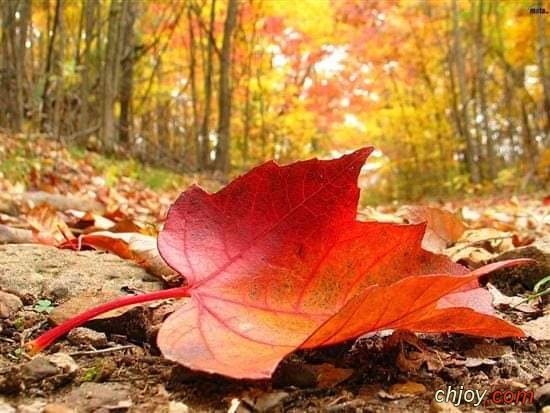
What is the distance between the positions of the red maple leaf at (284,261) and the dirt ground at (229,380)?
0.04 metres

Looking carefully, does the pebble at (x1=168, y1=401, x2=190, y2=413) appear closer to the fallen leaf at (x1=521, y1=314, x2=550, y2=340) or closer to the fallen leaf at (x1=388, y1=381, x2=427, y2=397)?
the fallen leaf at (x1=388, y1=381, x2=427, y2=397)

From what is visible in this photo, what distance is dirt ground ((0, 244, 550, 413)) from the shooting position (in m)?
0.59

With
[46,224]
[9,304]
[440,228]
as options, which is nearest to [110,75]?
[46,224]

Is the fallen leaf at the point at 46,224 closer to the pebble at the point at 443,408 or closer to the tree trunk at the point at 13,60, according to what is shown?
the pebble at the point at 443,408

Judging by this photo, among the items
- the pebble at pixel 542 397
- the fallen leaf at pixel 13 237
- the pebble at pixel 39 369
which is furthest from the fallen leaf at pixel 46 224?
the pebble at pixel 542 397

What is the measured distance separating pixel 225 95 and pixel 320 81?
589 cm

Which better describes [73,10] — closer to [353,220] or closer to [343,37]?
[343,37]

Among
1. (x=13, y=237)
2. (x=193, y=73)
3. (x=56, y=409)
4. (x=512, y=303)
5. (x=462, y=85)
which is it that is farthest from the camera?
(x=193, y=73)

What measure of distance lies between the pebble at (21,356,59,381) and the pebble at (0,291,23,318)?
20 cm

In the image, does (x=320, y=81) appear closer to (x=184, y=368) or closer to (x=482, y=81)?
(x=482, y=81)

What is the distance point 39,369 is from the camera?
0.62 m

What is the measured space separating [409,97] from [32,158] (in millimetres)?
11134

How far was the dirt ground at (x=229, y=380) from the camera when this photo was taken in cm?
59

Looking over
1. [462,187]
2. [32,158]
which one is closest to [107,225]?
[32,158]
